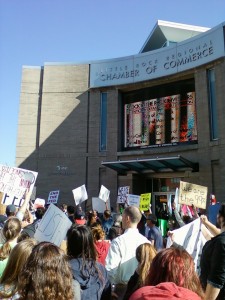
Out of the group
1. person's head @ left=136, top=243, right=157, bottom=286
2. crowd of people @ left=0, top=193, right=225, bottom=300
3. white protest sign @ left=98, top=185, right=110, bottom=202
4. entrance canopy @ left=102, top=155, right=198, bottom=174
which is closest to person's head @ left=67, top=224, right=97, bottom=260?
crowd of people @ left=0, top=193, right=225, bottom=300

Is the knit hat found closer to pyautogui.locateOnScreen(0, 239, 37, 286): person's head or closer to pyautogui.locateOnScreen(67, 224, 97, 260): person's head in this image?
pyautogui.locateOnScreen(0, 239, 37, 286): person's head

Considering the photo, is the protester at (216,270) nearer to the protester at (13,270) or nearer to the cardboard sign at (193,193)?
the protester at (13,270)

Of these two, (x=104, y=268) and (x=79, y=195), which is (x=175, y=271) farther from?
(x=79, y=195)

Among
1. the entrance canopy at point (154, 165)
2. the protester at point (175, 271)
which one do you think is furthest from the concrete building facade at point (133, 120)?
the protester at point (175, 271)

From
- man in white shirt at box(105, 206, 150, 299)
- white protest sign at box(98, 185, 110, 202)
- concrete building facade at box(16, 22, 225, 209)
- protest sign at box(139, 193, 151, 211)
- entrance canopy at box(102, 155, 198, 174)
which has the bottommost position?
man in white shirt at box(105, 206, 150, 299)

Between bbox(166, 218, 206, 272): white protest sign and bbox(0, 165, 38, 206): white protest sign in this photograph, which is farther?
bbox(0, 165, 38, 206): white protest sign

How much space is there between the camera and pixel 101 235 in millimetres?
5004

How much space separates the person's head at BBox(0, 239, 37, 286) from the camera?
2619mm

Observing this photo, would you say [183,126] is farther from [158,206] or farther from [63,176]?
[63,176]

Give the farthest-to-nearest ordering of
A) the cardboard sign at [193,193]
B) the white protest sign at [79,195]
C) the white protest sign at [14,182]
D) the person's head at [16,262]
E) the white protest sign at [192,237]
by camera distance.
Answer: the white protest sign at [79,195] < the cardboard sign at [193,193] < the white protest sign at [14,182] < the white protest sign at [192,237] < the person's head at [16,262]

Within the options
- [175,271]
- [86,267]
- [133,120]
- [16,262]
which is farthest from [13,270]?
[133,120]

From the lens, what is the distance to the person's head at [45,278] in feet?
A: 6.36

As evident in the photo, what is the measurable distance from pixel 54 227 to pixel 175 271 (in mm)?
2510

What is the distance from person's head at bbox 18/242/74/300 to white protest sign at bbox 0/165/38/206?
5557 mm
